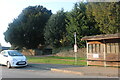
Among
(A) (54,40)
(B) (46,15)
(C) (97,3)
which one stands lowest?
(A) (54,40)

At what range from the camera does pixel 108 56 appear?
17.3 meters

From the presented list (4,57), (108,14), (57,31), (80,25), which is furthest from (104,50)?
(57,31)

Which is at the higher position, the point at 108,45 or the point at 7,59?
the point at 108,45

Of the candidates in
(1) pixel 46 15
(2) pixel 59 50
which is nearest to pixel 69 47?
(2) pixel 59 50

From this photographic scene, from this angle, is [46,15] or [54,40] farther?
[46,15]

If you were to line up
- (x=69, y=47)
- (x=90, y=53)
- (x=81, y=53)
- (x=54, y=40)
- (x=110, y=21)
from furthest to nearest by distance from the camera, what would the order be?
(x=54, y=40)
(x=69, y=47)
(x=81, y=53)
(x=110, y=21)
(x=90, y=53)

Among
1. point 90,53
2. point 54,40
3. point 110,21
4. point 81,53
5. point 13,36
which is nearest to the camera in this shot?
point 90,53

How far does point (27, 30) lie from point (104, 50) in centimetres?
3181

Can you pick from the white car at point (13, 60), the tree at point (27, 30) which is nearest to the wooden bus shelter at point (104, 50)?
the white car at point (13, 60)

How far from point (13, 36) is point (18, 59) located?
29713 mm

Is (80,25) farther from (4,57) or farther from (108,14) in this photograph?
(4,57)

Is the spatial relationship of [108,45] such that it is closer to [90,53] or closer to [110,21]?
[90,53]

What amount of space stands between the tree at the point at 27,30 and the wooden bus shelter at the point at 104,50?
100ft

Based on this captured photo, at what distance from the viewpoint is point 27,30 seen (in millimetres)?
46969
